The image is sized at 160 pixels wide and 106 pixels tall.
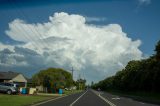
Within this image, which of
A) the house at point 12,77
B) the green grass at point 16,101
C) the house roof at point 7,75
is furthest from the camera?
the house roof at point 7,75

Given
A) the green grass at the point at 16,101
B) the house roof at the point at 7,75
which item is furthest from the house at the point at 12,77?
the green grass at the point at 16,101

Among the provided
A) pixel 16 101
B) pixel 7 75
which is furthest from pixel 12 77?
pixel 16 101

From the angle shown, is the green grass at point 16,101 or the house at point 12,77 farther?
the house at point 12,77

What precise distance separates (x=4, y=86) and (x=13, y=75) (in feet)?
180

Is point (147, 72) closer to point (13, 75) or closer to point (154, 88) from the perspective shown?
point (154, 88)

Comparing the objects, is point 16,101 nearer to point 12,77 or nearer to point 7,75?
point 12,77

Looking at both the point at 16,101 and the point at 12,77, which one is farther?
the point at 12,77

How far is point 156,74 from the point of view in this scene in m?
72.2

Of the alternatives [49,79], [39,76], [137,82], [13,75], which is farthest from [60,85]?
[13,75]

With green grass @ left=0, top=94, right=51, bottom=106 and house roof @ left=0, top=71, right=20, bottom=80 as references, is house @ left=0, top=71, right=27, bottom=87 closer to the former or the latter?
house roof @ left=0, top=71, right=20, bottom=80

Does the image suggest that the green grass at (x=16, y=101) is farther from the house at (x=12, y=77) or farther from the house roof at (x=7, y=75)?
the house roof at (x=7, y=75)

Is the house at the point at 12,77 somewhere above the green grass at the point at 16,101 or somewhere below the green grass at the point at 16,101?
above

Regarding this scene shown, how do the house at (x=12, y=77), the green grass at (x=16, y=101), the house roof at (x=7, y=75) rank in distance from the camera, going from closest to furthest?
the green grass at (x=16, y=101)
the house at (x=12, y=77)
the house roof at (x=7, y=75)

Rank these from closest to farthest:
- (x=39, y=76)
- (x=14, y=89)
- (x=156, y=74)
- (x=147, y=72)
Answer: (x=14, y=89) → (x=156, y=74) → (x=147, y=72) → (x=39, y=76)
